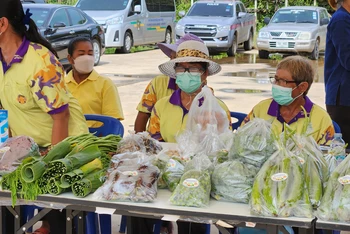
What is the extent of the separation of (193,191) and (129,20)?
1582 centimetres

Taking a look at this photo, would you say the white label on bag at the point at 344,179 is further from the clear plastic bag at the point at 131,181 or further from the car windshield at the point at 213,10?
the car windshield at the point at 213,10

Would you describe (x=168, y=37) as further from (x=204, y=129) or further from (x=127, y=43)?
(x=204, y=129)

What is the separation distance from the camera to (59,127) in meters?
3.29

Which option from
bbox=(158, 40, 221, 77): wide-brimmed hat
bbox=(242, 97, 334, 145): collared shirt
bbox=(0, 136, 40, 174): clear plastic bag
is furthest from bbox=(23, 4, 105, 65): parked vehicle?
bbox=(0, 136, 40, 174): clear plastic bag

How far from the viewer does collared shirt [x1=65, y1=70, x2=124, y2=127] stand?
4906 millimetres

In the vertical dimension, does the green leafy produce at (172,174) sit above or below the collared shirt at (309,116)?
above

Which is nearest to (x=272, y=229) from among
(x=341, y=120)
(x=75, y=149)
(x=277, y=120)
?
(x=75, y=149)

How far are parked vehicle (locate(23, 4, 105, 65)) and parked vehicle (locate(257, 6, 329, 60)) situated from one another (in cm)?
522

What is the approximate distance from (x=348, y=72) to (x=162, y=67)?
1364mm

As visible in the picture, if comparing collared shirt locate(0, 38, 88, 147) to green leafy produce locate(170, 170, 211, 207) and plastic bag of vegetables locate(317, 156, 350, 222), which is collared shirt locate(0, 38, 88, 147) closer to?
green leafy produce locate(170, 170, 211, 207)

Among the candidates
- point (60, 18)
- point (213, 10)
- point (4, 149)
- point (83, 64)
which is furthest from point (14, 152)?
point (213, 10)

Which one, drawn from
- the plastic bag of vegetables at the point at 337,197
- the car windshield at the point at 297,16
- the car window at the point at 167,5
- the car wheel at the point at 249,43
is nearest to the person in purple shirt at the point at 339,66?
the plastic bag of vegetables at the point at 337,197

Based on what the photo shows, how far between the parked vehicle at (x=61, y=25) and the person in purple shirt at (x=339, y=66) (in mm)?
8709

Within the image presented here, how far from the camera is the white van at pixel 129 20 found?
17359mm
